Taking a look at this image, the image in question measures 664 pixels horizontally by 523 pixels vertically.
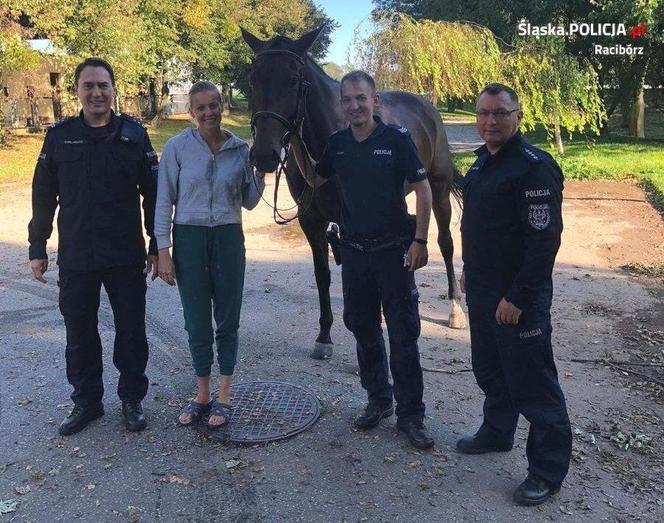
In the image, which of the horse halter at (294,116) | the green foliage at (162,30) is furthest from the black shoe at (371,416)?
the green foliage at (162,30)

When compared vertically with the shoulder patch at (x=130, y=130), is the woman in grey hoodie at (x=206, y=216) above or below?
below

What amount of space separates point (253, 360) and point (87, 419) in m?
1.34

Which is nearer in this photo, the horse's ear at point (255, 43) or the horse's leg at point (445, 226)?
the horse's ear at point (255, 43)

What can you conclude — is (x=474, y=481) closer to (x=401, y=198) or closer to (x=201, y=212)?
(x=401, y=198)

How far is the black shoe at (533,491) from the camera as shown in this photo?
2725 mm

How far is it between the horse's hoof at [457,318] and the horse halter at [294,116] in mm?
2469

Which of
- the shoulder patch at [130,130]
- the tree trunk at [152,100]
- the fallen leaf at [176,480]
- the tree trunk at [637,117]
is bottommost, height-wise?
the fallen leaf at [176,480]

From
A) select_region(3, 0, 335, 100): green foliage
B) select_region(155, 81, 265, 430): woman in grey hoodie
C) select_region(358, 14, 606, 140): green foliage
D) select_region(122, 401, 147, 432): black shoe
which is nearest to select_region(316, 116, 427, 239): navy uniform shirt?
select_region(155, 81, 265, 430): woman in grey hoodie

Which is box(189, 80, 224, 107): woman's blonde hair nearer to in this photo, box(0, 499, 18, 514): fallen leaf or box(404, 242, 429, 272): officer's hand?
box(404, 242, 429, 272): officer's hand

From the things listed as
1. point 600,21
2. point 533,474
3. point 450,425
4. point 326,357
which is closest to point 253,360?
point 326,357

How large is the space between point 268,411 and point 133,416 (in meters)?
0.79

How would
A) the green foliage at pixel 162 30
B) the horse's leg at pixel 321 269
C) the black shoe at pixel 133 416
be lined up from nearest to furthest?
the black shoe at pixel 133 416 → the horse's leg at pixel 321 269 → the green foliage at pixel 162 30

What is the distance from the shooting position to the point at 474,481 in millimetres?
2943

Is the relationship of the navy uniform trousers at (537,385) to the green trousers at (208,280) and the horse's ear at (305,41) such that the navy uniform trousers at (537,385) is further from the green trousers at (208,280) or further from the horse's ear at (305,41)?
the horse's ear at (305,41)
